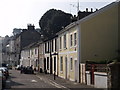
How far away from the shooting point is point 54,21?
246 ft

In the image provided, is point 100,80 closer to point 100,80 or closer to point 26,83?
point 100,80

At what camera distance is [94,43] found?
31.5m

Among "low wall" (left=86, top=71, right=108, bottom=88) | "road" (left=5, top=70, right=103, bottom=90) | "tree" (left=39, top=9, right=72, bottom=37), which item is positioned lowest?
"road" (left=5, top=70, right=103, bottom=90)

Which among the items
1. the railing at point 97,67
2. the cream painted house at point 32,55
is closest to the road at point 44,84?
the railing at point 97,67

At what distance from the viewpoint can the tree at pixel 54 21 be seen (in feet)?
244

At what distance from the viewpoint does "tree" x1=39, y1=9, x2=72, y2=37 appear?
74.2 m

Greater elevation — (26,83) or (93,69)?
(93,69)

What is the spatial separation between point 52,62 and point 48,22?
1097 inches

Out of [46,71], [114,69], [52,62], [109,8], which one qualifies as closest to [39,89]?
[114,69]

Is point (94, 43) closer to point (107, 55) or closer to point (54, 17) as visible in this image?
point (107, 55)

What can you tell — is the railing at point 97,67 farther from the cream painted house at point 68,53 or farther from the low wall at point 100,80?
the cream painted house at point 68,53

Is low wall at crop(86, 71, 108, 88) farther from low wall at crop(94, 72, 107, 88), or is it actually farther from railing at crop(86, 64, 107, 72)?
railing at crop(86, 64, 107, 72)

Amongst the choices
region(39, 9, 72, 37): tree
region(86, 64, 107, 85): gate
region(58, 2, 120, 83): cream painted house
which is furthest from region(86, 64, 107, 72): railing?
region(39, 9, 72, 37): tree

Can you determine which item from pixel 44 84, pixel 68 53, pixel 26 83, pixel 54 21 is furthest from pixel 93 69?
pixel 54 21
